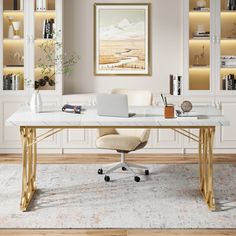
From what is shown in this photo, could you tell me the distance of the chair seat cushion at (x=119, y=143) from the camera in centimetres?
566

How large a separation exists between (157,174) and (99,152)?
4.33ft

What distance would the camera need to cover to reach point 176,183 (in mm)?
5625

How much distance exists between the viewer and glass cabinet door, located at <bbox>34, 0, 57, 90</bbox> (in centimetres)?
706

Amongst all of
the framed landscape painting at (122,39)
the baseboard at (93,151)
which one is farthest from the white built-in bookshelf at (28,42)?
the baseboard at (93,151)

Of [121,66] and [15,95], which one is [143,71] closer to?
[121,66]

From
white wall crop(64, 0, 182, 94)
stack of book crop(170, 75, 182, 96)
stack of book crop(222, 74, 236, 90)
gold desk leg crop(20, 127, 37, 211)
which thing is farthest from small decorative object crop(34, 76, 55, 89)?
stack of book crop(222, 74, 236, 90)

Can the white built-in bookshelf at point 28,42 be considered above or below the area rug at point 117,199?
above

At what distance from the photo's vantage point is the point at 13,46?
280 inches

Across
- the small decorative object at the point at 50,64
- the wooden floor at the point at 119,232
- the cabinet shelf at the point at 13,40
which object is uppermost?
the cabinet shelf at the point at 13,40

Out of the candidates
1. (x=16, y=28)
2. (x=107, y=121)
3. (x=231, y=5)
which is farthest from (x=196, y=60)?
(x=107, y=121)

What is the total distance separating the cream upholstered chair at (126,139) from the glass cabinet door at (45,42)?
1.23m

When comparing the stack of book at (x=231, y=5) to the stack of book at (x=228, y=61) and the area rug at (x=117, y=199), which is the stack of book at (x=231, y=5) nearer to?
the stack of book at (x=228, y=61)

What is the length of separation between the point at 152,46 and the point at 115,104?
2697 mm

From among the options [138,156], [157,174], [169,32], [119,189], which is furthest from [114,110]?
[169,32]
